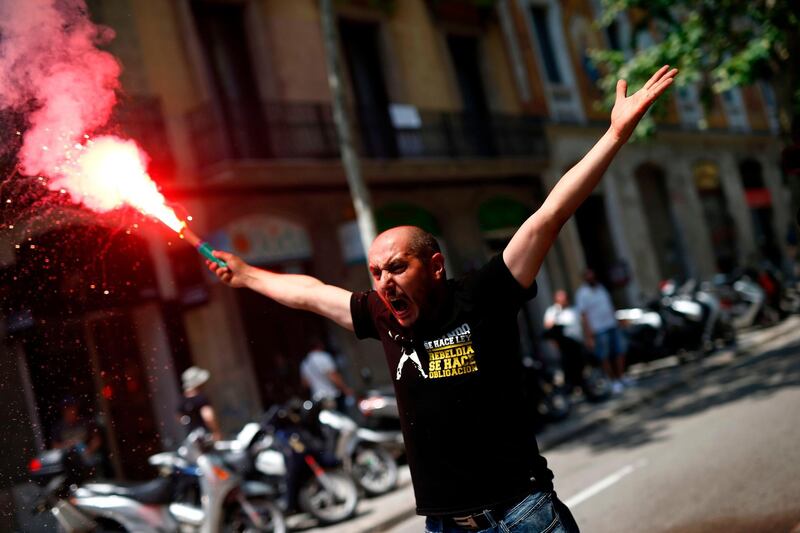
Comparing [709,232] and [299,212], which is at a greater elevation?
[299,212]

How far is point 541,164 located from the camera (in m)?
20.1

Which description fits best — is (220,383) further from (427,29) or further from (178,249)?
(427,29)

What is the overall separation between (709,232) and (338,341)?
1559 centimetres

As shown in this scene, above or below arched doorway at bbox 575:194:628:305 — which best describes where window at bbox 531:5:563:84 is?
above

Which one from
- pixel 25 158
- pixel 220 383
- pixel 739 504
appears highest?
pixel 25 158

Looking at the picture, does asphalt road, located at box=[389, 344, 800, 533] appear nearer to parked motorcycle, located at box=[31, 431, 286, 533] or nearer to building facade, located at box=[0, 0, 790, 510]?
parked motorcycle, located at box=[31, 431, 286, 533]

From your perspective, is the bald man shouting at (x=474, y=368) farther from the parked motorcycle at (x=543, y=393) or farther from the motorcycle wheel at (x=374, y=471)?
the parked motorcycle at (x=543, y=393)

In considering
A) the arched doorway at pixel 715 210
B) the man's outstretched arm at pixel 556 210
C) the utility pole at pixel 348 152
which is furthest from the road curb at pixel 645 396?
the arched doorway at pixel 715 210

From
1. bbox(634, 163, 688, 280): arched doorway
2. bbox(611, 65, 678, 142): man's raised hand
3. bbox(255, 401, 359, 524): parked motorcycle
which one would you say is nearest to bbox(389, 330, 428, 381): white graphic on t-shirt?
bbox(611, 65, 678, 142): man's raised hand

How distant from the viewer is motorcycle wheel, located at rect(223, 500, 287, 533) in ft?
24.1

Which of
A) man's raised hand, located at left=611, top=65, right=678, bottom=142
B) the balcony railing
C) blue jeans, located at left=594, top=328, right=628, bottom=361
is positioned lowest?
blue jeans, located at left=594, top=328, right=628, bottom=361

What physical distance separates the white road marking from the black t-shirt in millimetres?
4164

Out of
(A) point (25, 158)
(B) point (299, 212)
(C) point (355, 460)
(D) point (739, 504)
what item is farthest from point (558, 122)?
(A) point (25, 158)

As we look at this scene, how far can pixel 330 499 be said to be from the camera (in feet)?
26.6
